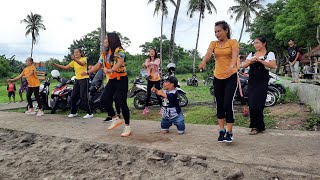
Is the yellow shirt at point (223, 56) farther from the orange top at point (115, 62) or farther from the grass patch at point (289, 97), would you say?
the grass patch at point (289, 97)

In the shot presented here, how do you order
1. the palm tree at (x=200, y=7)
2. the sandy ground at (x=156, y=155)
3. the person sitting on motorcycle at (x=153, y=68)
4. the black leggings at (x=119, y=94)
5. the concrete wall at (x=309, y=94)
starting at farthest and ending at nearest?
1. the palm tree at (x=200, y=7)
2. the person sitting on motorcycle at (x=153, y=68)
3. the concrete wall at (x=309, y=94)
4. the black leggings at (x=119, y=94)
5. the sandy ground at (x=156, y=155)

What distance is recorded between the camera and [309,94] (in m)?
7.04

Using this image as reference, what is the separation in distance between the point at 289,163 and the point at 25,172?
3.39 metres

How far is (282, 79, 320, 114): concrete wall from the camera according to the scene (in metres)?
6.33

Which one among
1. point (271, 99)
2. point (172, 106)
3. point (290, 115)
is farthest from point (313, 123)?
Answer: point (172, 106)

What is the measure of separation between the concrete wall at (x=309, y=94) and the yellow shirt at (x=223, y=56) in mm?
3098

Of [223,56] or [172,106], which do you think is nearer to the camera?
[223,56]

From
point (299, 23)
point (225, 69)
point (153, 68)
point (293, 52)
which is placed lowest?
point (225, 69)

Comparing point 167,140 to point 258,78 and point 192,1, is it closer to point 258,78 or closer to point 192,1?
point 258,78

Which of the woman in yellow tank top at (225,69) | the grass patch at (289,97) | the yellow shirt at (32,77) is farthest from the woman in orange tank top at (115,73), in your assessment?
the grass patch at (289,97)

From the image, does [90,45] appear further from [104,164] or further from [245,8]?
[104,164]

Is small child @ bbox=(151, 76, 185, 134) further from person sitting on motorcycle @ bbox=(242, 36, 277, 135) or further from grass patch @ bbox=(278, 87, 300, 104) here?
grass patch @ bbox=(278, 87, 300, 104)

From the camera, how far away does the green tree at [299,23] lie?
886 inches

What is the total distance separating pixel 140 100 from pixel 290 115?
163 inches
